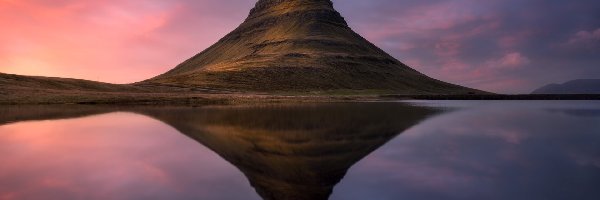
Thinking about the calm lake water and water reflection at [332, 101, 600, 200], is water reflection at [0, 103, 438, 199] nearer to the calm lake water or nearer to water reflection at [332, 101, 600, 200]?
the calm lake water

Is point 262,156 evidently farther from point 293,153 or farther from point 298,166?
point 298,166

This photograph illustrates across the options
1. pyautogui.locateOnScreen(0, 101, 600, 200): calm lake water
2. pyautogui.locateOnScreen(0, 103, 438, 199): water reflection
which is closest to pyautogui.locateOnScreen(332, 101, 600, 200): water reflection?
pyautogui.locateOnScreen(0, 101, 600, 200): calm lake water

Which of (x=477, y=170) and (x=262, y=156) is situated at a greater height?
(x=262, y=156)

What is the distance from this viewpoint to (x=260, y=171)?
44.3 ft

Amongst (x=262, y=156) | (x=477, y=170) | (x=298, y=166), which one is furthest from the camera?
(x=262, y=156)

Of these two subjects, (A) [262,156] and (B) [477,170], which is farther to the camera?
(A) [262,156]

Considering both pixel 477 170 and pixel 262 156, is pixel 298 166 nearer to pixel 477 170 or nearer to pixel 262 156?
pixel 262 156

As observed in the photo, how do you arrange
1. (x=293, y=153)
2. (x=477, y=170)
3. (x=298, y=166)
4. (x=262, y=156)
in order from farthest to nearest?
(x=293, y=153), (x=262, y=156), (x=298, y=166), (x=477, y=170)

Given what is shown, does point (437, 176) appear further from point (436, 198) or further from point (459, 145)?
point (459, 145)

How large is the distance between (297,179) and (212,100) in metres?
75.1

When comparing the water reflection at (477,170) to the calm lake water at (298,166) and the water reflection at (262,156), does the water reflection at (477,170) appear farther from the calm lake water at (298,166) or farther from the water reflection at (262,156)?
the water reflection at (262,156)

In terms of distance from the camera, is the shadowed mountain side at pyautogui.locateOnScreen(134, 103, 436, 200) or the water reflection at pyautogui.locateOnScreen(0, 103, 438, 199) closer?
the water reflection at pyautogui.locateOnScreen(0, 103, 438, 199)

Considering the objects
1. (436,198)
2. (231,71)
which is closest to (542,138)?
(436,198)

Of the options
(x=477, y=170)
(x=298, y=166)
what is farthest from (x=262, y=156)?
(x=477, y=170)
